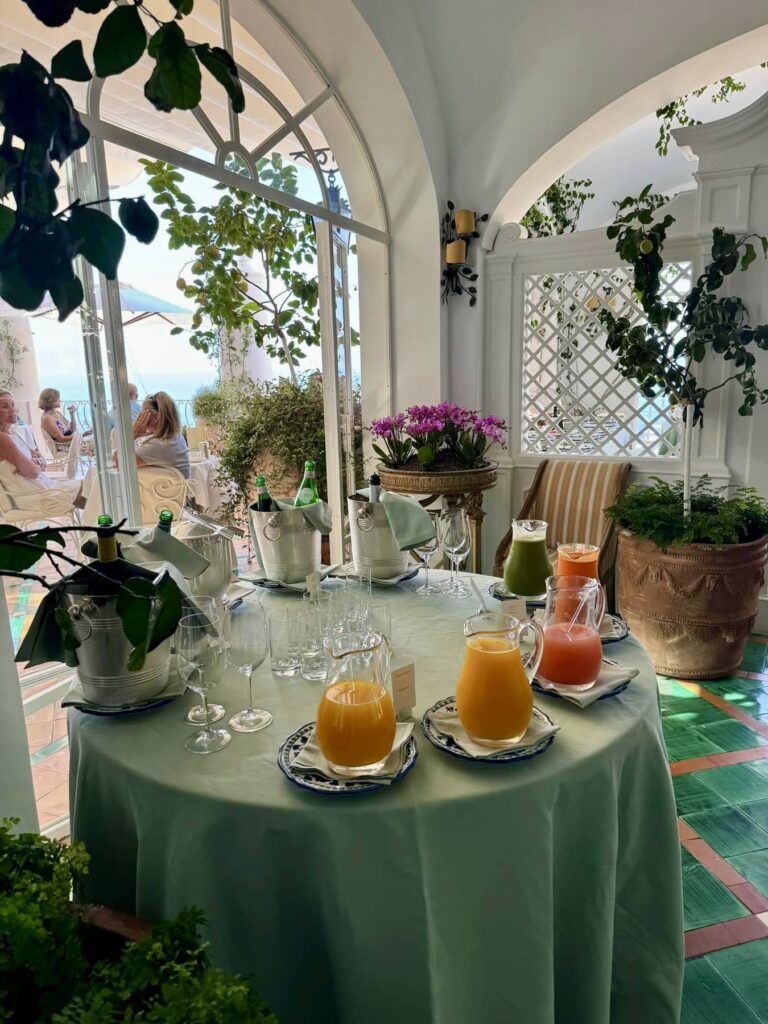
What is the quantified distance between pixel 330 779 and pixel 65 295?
66 cm

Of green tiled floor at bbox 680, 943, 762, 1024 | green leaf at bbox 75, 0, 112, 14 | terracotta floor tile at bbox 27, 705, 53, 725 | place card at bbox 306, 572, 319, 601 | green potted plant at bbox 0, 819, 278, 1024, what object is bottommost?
green tiled floor at bbox 680, 943, 762, 1024

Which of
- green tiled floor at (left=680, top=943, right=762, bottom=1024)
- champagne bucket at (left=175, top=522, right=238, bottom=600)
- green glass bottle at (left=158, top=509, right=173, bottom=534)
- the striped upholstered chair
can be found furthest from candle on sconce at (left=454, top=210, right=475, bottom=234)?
green tiled floor at (left=680, top=943, right=762, bottom=1024)

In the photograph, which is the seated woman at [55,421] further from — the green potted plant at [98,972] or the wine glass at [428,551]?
the green potted plant at [98,972]

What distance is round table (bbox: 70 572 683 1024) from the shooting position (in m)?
0.82

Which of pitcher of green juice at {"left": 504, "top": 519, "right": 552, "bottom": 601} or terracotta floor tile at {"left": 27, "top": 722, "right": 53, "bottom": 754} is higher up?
pitcher of green juice at {"left": 504, "top": 519, "right": 552, "bottom": 601}

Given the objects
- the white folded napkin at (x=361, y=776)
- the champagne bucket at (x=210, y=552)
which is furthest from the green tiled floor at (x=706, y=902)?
the champagne bucket at (x=210, y=552)

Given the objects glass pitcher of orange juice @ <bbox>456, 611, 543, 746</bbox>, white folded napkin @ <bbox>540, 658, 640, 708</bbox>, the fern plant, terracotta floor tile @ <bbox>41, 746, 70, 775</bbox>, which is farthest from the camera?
the fern plant

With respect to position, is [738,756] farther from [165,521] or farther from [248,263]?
[248,263]

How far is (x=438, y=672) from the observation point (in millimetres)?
1195

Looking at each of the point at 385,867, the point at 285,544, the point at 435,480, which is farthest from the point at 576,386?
the point at 385,867

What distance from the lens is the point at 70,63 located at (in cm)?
62

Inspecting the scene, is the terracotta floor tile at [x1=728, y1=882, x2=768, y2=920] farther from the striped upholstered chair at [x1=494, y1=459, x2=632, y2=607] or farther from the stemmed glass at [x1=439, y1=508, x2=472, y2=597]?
the striped upholstered chair at [x1=494, y1=459, x2=632, y2=607]

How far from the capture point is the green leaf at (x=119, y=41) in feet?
1.88

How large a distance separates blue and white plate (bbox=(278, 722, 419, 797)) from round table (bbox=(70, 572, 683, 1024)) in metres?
0.01
